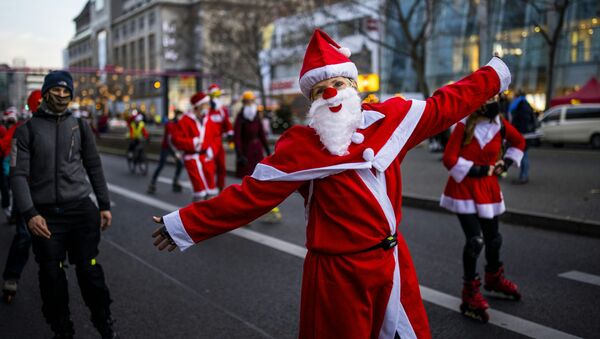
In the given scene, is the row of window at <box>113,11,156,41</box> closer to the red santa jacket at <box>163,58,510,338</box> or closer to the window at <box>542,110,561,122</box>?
the window at <box>542,110,561,122</box>

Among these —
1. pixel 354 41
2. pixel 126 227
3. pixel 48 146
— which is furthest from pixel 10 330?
pixel 354 41

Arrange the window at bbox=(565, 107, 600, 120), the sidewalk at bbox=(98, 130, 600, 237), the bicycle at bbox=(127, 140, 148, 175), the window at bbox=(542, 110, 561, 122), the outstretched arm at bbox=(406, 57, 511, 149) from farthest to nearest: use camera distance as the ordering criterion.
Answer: the window at bbox=(542, 110, 561, 122) → the window at bbox=(565, 107, 600, 120) → the bicycle at bbox=(127, 140, 148, 175) → the sidewalk at bbox=(98, 130, 600, 237) → the outstretched arm at bbox=(406, 57, 511, 149)

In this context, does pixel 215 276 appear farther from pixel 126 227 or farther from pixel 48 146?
pixel 126 227

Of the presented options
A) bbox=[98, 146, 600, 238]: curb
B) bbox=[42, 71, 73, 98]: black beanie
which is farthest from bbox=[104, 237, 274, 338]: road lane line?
bbox=[98, 146, 600, 238]: curb

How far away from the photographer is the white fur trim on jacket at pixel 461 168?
4.74 m

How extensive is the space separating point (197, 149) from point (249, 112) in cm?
100

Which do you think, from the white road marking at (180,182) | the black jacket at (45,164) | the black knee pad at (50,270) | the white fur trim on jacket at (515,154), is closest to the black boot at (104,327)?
the black knee pad at (50,270)

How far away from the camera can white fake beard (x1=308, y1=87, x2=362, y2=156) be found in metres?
2.57

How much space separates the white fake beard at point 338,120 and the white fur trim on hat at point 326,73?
0.37 feet

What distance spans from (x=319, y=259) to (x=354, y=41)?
54.6m

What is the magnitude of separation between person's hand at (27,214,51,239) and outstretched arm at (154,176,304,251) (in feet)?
5.17

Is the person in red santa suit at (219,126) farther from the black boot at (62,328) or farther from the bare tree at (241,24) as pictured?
the bare tree at (241,24)

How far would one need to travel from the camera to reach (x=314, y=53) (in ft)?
9.20

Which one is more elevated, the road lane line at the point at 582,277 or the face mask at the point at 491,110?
the face mask at the point at 491,110
